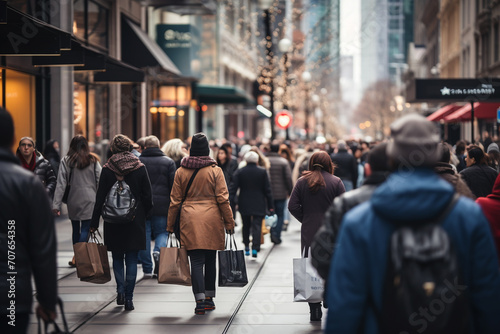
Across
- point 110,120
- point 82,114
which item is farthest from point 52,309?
point 110,120

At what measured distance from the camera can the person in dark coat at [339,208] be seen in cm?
514

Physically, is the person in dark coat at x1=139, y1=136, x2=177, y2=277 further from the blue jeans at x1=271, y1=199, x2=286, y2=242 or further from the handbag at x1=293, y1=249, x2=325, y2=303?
the blue jeans at x1=271, y1=199, x2=286, y2=242

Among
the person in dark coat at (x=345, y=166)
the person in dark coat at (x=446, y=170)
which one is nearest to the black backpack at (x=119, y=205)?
the person in dark coat at (x=446, y=170)

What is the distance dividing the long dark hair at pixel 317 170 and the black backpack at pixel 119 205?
6.53ft

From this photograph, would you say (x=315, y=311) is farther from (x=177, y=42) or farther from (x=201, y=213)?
(x=177, y=42)

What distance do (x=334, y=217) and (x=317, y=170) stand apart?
423 cm

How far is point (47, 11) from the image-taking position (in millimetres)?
19266

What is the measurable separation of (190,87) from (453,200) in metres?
34.7

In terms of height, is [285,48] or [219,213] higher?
[285,48]

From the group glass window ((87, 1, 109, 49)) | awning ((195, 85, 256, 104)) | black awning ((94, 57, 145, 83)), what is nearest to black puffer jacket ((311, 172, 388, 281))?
black awning ((94, 57, 145, 83))

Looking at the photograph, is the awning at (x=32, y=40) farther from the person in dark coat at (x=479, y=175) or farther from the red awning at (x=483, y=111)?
the red awning at (x=483, y=111)

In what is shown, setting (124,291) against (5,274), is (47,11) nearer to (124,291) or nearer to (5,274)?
(124,291)

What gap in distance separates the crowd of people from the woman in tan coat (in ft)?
0.04

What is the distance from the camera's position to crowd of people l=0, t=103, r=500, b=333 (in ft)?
12.6
